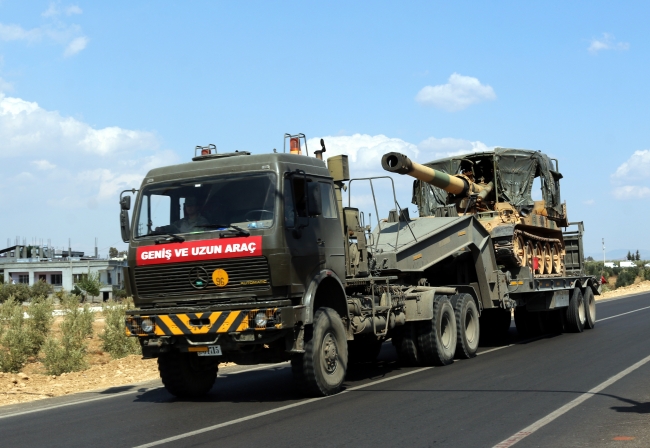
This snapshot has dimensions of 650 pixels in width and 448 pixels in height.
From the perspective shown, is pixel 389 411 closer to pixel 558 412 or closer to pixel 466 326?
pixel 558 412

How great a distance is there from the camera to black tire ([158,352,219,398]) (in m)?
11.0

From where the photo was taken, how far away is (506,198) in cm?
1856

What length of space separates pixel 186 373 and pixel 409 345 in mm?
4370

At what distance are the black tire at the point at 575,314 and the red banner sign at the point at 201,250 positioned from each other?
1221 cm

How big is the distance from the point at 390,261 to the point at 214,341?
4495 millimetres

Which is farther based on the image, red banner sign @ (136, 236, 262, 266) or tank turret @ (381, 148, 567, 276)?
tank turret @ (381, 148, 567, 276)

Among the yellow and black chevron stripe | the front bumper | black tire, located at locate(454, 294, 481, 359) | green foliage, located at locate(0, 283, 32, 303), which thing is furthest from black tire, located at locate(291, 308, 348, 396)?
green foliage, located at locate(0, 283, 32, 303)

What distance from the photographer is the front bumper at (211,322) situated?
973 cm

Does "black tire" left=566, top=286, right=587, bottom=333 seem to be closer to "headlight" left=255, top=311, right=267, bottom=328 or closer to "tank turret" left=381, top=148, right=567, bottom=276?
"tank turret" left=381, top=148, right=567, bottom=276

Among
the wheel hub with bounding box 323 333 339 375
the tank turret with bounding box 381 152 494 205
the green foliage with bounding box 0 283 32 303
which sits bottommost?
the wheel hub with bounding box 323 333 339 375

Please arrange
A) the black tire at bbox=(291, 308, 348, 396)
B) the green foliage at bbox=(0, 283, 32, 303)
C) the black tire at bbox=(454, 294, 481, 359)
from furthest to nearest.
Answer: the green foliage at bbox=(0, 283, 32, 303) → the black tire at bbox=(454, 294, 481, 359) → the black tire at bbox=(291, 308, 348, 396)

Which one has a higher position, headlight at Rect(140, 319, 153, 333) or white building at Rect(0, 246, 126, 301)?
white building at Rect(0, 246, 126, 301)

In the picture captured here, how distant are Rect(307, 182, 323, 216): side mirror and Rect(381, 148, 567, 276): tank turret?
6.52 meters

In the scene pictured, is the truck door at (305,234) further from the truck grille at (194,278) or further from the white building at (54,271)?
the white building at (54,271)
